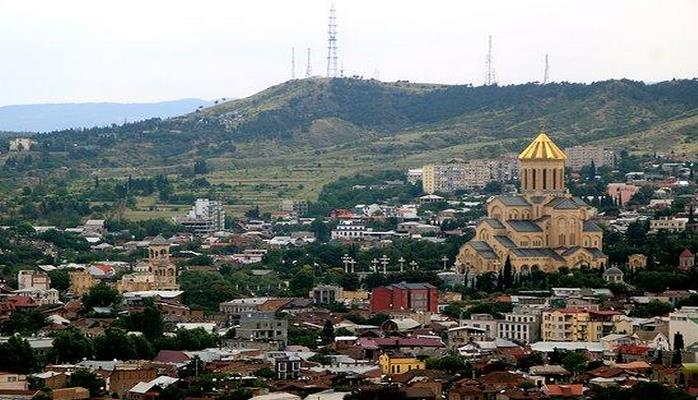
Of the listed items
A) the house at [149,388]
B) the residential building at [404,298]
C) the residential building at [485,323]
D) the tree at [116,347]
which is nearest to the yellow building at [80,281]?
the residential building at [404,298]

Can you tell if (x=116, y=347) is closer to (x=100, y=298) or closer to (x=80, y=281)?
(x=100, y=298)

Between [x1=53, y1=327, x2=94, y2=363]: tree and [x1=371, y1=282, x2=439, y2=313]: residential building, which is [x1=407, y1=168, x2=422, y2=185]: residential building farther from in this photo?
[x1=53, y1=327, x2=94, y2=363]: tree

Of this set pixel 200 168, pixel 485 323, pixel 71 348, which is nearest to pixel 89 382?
pixel 71 348

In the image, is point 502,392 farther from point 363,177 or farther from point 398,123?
point 398,123

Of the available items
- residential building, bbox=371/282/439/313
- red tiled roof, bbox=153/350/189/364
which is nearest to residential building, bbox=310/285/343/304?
residential building, bbox=371/282/439/313

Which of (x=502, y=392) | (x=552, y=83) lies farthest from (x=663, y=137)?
(x=502, y=392)

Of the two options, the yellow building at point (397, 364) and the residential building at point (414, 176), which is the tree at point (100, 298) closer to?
the yellow building at point (397, 364)
